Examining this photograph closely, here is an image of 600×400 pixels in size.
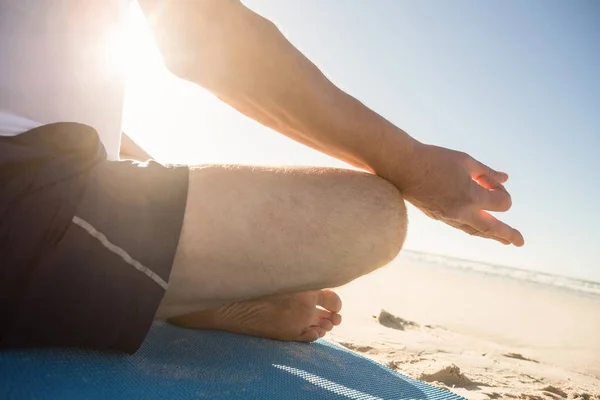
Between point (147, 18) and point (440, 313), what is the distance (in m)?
5.67

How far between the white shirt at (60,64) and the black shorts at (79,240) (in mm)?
127

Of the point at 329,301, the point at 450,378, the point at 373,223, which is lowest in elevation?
the point at 450,378

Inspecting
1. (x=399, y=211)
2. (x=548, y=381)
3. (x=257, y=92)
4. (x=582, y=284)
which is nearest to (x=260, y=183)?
(x=257, y=92)

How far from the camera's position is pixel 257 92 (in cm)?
112

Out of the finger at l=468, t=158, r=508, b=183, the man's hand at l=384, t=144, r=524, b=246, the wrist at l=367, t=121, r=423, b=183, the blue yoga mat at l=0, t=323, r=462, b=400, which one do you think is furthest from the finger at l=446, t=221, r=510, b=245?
the blue yoga mat at l=0, t=323, r=462, b=400

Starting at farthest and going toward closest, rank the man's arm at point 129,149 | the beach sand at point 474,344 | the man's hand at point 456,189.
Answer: the beach sand at point 474,344 < the man's arm at point 129,149 < the man's hand at point 456,189

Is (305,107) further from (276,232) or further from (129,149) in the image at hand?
(129,149)

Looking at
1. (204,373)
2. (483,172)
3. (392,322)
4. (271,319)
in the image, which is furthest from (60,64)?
(392,322)

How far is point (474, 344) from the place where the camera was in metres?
4.01

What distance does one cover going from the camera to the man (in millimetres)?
812

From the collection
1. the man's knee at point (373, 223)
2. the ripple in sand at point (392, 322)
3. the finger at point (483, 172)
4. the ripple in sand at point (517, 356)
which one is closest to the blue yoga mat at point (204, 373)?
the man's knee at point (373, 223)

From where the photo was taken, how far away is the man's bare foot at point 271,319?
1.49 meters

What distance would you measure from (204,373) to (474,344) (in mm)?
3583

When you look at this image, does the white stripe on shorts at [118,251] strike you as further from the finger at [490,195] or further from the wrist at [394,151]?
the finger at [490,195]
